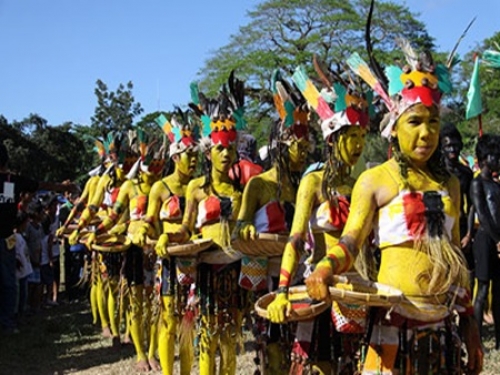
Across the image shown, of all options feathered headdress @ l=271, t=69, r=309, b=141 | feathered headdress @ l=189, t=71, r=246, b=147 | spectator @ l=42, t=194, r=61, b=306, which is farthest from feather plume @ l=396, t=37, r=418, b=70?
spectator @ l=42, t=194, r=61, b=306

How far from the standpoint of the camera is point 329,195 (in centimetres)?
432

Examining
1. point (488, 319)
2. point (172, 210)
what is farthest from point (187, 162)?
point (488, 319)

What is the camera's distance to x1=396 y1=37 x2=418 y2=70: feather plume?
355cm

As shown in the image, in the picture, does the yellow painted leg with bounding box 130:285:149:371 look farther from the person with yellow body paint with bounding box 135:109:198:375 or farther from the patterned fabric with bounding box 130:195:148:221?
the patterned fabric with bounding box 130:195:148:221

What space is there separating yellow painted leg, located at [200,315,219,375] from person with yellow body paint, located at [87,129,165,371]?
2136 millimetres

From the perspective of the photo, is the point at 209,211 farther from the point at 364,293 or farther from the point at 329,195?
the point at 364,293

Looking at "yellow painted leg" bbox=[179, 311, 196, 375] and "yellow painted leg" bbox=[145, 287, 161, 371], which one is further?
"yellow painted leg" bbox=[145, 287, 161, 371]

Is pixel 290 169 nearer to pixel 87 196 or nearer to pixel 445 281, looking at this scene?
pixel 445 281

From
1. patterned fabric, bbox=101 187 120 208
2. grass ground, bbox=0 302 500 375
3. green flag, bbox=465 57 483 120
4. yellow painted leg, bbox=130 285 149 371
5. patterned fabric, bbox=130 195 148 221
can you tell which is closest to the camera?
green flag, bbox=465 57 483 120

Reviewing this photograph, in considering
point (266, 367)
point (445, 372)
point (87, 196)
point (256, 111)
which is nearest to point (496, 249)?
point (266, 367)

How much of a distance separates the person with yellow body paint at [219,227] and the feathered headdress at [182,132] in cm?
100

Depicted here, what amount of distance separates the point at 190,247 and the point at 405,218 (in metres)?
2.40

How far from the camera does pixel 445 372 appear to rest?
3461mm

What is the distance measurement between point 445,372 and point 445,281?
17.8 inches
